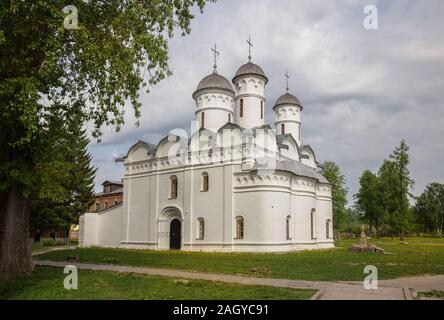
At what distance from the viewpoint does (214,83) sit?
107 feet

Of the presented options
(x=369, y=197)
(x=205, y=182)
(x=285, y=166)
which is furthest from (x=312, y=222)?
(x=369, y=197)

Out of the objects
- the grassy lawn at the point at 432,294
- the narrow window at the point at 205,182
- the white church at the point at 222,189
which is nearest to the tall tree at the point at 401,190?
the white church at the point at 222,189

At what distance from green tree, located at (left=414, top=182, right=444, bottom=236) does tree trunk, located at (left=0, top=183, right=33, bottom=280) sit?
84.9m

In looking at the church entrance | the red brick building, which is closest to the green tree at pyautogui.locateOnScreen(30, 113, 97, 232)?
the red brick building

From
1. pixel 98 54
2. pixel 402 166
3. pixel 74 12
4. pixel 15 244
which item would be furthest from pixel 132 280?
pixel 402 166

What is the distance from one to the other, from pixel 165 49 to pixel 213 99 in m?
20.4

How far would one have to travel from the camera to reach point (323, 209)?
33.9 meters

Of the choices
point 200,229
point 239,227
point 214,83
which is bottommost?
point 200,229

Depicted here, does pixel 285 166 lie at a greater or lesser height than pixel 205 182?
greater

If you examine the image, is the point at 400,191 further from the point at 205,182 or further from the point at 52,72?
the point at 52,72

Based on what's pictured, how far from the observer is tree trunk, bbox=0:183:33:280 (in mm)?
13547

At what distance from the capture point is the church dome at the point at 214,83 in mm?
32438

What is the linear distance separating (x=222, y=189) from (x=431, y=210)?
71.5 m
